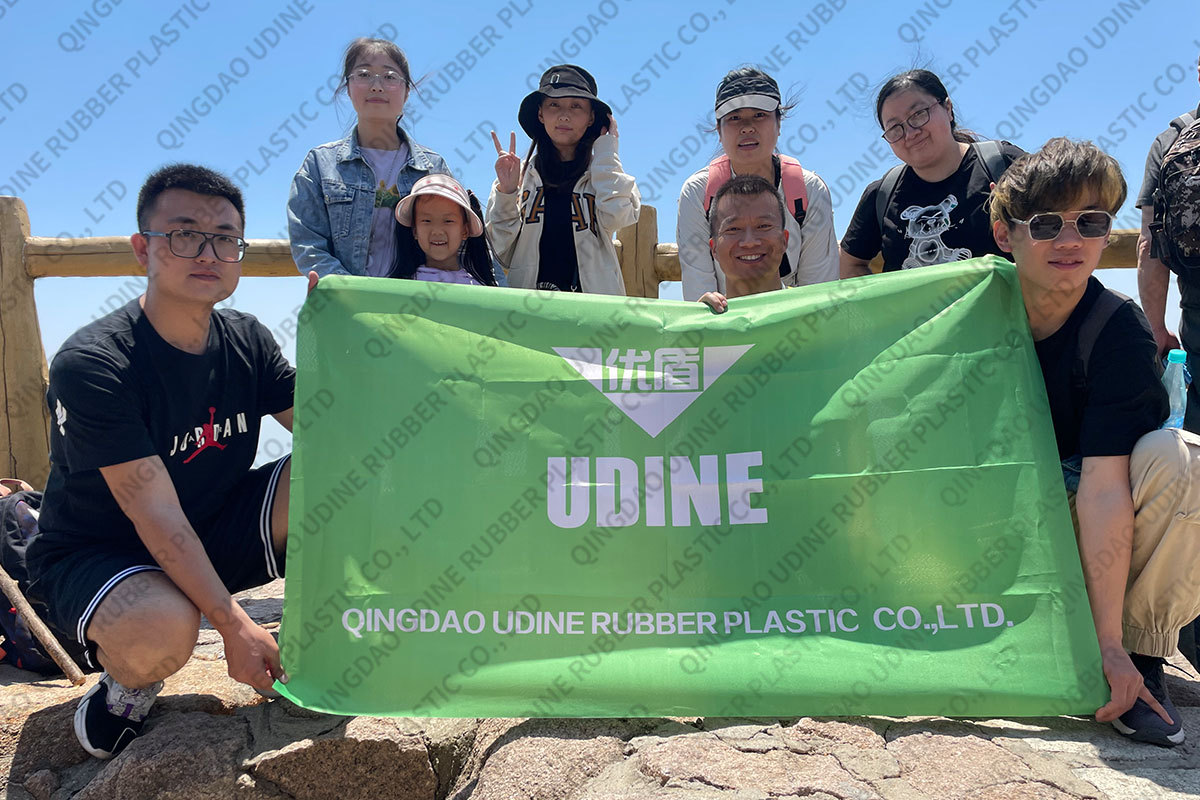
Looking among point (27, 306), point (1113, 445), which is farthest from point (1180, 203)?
point (27, 306)

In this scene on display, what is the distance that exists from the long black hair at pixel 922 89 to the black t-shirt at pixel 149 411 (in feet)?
8.88

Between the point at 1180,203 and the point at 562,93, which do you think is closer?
the point at 1180,203

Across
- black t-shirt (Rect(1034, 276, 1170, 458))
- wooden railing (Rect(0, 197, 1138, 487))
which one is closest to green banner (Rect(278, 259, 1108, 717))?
black t-shirt (Rect(1034, 276, 1170, 458))

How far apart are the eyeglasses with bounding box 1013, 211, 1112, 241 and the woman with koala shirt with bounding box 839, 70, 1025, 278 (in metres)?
0.72

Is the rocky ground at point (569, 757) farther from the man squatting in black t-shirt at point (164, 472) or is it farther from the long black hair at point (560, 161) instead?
the long black hair at point (560, 161)

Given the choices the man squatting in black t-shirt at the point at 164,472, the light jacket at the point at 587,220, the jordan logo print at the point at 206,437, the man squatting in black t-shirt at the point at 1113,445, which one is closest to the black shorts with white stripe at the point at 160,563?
the man squatting in black t-shirt at the point at 164,472

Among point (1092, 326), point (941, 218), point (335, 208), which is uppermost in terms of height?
point (335, 208)

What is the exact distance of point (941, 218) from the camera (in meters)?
3.66

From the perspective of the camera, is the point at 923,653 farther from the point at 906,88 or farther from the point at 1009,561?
the point at 906,88

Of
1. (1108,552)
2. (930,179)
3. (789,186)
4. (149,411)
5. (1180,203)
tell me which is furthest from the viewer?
(789,186)

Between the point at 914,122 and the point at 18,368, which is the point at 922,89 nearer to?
the point at 914,122

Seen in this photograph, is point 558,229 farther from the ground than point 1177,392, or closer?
farther from the ground

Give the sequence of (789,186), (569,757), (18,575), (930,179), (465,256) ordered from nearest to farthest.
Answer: (569,757) < (18,575) < (930,179) < (465,256) < (789,186)

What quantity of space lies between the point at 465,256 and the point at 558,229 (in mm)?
478
